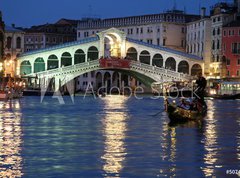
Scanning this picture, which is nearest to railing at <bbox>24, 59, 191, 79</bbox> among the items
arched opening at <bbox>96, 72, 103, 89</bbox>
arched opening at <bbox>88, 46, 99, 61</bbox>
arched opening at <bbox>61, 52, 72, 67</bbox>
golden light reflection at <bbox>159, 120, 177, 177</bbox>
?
arched opening at <bbox>61, 52, 72, 67</bbox>

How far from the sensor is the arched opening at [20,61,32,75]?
59.0 meters

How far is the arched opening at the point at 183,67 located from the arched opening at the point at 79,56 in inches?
298

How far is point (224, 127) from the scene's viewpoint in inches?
767

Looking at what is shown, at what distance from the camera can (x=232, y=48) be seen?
5981 centimetres

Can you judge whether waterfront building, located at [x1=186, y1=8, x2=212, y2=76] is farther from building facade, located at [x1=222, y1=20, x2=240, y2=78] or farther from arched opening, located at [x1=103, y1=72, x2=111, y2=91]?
arched opening, located at [x1=103, y1=72, x2=111, y2=91]

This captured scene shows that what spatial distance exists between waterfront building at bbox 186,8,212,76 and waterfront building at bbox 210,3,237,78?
88cm

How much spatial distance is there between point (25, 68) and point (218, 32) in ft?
49.2

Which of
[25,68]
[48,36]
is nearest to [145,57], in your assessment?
[25,68]

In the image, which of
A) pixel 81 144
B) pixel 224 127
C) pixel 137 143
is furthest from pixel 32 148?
pixel 224 127

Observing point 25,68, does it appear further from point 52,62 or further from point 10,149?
point 10,149

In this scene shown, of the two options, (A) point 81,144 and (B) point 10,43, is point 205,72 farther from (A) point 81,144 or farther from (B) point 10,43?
(A) point 81,144

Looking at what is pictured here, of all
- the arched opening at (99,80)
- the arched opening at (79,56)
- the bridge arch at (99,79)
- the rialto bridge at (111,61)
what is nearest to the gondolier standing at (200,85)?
the rialto bridge at (111,61)

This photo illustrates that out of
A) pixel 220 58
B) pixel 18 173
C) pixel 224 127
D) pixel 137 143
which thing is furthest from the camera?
pixel 220 58

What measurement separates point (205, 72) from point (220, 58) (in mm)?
2003
